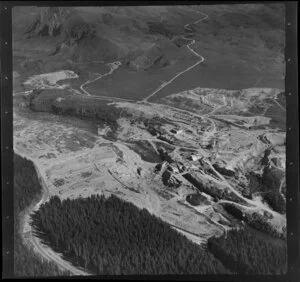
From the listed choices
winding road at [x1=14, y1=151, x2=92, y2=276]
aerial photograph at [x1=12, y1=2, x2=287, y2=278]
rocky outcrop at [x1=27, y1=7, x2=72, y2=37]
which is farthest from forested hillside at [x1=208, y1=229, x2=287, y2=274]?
rocky outcrop at [x1=27, y1=7, x2=72, y2=37]

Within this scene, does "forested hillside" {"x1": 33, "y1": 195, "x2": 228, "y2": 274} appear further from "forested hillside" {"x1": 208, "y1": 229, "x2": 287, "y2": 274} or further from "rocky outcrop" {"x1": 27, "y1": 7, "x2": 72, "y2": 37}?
"rocky outcrop" {"x1": 27, "y1": 7, "x2": 72, "y2": 37}

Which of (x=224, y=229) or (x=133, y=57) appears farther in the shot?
(x=133, y=57)

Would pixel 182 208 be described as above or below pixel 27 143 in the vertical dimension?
below

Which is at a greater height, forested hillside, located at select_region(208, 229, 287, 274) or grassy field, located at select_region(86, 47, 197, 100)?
grassy field, located at select_region(86, 47, 197, 100)

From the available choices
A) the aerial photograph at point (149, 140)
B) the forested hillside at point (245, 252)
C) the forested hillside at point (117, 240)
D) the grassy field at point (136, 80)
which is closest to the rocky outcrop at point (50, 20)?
the aerial photograph at point (149, 140)

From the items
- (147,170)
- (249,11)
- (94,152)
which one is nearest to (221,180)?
(147,170)

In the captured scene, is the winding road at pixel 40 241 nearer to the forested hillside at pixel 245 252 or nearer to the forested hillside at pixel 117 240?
the forested hillside at pixel 117 240

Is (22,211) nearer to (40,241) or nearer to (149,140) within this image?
(40,241)

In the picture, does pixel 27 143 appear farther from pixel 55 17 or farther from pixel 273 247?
pixel 273 247
